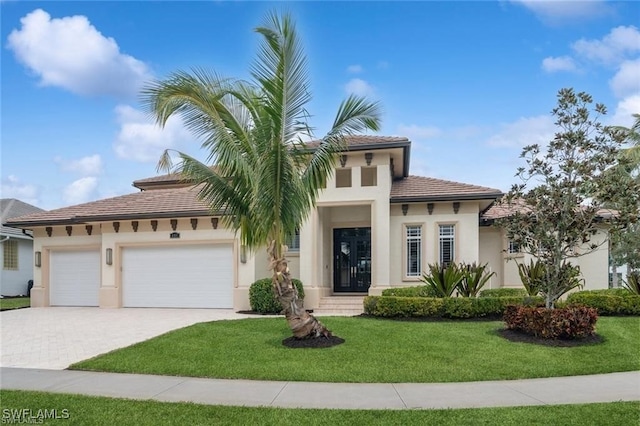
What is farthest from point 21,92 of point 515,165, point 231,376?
point 515,165

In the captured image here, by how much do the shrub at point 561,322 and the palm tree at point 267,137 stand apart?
4.60 meters

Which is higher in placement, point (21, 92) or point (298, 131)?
point (21, 92)

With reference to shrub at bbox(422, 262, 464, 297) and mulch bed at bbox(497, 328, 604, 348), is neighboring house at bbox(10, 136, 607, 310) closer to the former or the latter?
shrub at bbox(422, 262, 464, 297)

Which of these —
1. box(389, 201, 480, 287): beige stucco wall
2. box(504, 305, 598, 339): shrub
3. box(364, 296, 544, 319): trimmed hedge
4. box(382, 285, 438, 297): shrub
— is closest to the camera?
box(504, 305, 598, 339): shrub

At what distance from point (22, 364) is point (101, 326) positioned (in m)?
4.52

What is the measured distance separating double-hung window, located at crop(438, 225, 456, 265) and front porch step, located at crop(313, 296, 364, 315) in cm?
351

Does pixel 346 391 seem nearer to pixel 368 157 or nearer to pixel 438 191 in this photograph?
pixel 368 157

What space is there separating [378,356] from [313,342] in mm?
1533

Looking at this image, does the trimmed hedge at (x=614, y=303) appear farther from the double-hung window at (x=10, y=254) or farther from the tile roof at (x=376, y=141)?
the double-hung window at (x=10, y=254)

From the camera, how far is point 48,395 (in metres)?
6.47

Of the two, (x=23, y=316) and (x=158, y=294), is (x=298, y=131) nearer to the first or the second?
(x=158, y=294)

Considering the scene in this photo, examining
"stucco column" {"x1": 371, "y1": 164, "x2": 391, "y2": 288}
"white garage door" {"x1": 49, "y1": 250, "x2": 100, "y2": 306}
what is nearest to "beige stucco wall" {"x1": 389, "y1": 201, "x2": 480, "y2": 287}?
"stucco column" {"x1": 371, "y1": 164, "x2": 391, "y2": 288}

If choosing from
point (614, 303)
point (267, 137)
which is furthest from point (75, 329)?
point (614, 303)

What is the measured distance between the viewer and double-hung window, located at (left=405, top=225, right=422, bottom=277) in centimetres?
1662
